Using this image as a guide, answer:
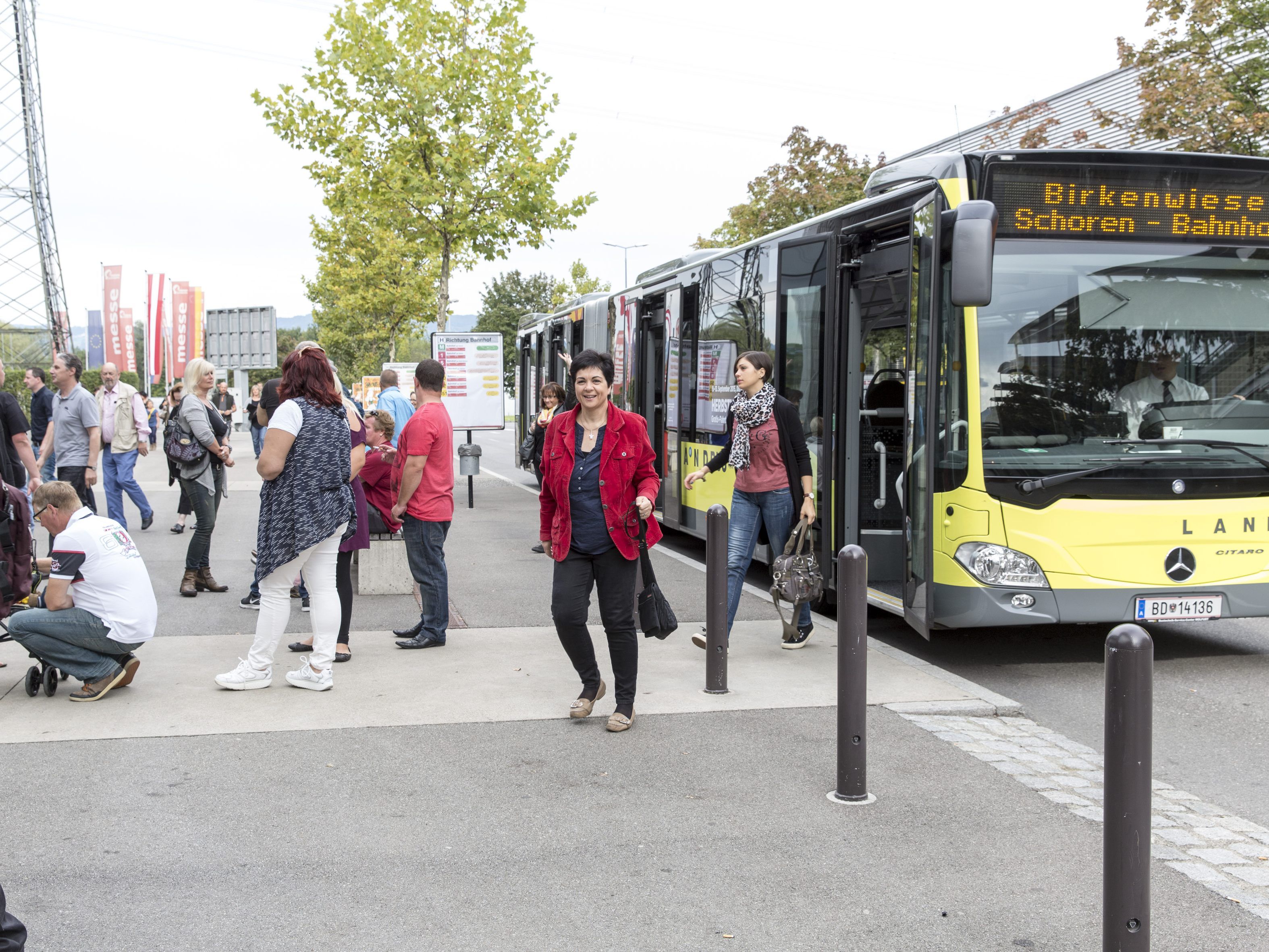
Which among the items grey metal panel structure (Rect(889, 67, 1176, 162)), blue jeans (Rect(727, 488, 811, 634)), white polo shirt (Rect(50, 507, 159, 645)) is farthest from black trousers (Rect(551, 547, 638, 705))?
grey metal panel structure (Rect(889, 67, 1176, 162))

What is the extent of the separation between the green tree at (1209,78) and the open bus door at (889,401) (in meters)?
9.59

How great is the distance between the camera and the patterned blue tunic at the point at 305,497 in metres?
6.45

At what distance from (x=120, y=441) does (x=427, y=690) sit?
26.0 feet

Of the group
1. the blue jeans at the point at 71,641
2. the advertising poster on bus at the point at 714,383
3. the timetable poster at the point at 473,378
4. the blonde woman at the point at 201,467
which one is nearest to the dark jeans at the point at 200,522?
the blonde woman at the point at 201,467

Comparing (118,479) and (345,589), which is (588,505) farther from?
(118,479)

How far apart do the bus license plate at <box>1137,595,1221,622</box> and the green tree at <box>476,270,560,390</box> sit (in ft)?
249

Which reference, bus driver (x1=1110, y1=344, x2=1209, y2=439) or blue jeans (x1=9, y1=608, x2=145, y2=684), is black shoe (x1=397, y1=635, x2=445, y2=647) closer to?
blue jeans (x1=9, y1=608, x2=145, y2=684)

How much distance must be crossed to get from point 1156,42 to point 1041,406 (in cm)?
1240

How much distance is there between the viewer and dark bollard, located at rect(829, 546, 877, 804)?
187 inches

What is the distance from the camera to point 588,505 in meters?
5.79

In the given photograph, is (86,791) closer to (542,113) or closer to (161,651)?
(161,651)

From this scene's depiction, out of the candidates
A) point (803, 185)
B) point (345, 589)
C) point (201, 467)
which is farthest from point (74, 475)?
point (803, 185)

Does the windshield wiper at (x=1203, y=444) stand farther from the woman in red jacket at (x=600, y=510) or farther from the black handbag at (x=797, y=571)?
the woman in red jacket at (x=600, y=510)

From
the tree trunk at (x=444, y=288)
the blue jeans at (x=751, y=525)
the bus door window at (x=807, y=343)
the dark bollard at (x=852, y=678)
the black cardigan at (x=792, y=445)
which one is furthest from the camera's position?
the tree trunk at (x=444, y=288)
